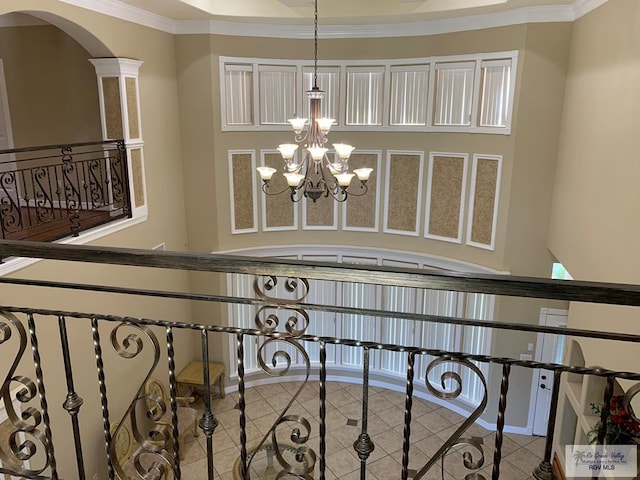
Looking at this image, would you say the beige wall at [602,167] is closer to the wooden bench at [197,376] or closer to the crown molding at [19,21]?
the wooden bench at [197,376]

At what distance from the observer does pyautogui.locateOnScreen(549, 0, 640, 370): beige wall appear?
4.29 m

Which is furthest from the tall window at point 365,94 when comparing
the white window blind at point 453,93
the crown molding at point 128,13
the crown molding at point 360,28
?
the crown molding at point 128,13

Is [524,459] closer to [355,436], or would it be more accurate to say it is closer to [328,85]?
[355,436]

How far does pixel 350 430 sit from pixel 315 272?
697cm

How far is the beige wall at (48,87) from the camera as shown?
7027 millimetres

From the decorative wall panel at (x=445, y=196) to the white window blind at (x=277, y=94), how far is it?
2.43m

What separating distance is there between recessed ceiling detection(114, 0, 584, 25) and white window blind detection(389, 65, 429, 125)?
741mm

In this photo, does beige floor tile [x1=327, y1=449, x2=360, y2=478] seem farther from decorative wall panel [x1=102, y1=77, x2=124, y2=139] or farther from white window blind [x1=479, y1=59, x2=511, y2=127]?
decorative wall panel [x1=102, y1=77, x2=124, y2=139]

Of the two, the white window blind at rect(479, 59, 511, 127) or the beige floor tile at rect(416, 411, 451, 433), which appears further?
the beige floor tile at rect(416, 411, 451, 433)

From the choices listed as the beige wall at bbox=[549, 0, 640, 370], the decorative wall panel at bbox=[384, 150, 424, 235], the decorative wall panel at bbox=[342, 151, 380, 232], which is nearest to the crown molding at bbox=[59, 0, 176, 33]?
the decorative wall panel at bbox=[342, 151, 380, 232]

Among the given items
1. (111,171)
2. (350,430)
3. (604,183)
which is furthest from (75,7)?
(350,430)

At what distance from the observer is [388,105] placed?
7645 mm

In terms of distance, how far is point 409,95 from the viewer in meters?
7.55

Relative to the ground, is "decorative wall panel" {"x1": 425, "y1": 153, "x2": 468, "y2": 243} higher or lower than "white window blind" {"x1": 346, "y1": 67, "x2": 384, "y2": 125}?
lower
